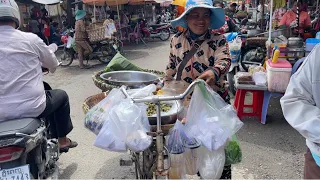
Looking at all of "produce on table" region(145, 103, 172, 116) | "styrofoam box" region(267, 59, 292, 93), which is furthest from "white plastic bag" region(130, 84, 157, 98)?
"styrofoam box" region(267, 59, 292, 93)

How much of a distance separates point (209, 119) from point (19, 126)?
58.9 inches

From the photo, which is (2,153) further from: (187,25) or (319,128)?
(319,128)

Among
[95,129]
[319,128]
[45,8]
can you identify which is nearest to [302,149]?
[319,128]

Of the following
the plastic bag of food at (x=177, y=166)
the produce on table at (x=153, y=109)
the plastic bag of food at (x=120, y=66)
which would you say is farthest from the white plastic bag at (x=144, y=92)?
the plastic bag of food at (x=120, y=66)

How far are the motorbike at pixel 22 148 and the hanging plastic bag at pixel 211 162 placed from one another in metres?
1.33

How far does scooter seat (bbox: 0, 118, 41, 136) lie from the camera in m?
2.19

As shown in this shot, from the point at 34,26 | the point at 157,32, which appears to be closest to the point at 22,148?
the point at 34,26

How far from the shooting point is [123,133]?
175 cm

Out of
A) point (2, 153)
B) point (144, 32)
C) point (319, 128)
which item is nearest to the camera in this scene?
point (319, 128)

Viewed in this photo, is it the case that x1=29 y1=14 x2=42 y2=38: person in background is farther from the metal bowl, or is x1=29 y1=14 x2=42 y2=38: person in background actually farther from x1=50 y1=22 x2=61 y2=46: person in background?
the metal bowl

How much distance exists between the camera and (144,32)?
15.5 meters

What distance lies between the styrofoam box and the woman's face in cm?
206

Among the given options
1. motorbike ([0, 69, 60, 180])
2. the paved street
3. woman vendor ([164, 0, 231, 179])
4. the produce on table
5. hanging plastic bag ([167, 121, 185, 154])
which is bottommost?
the paved street

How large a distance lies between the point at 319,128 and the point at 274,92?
3.07 meters
